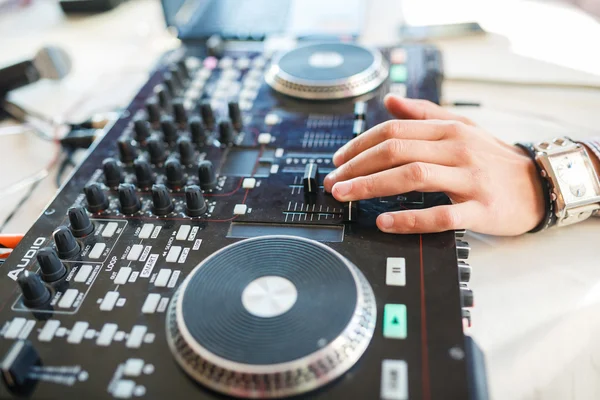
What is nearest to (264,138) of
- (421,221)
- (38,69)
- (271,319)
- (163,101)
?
(163,101)

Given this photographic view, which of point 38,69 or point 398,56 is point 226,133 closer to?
point 398,56

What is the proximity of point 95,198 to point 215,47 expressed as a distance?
2.01 ft

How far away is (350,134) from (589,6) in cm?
98

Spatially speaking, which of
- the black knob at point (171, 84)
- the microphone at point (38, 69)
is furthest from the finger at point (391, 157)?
the microphone at point (38, 69)

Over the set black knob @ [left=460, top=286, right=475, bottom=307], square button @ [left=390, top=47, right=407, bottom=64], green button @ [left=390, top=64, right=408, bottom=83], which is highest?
square button @ [left=390, top=47, right=407, bottom=64]

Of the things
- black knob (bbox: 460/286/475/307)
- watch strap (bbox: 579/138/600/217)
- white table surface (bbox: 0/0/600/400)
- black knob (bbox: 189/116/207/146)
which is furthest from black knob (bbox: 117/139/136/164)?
watch strap (bbox: 579/138/600/217)

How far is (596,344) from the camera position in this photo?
0.76 m

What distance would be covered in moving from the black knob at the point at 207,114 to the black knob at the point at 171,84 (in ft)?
0.52

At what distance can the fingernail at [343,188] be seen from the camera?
0.84 meters

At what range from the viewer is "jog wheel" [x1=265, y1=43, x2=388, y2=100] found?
3.73 feet

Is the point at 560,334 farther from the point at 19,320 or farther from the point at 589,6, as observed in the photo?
the point at 589,6

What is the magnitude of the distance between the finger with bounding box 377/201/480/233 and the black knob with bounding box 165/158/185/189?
354 millimetres

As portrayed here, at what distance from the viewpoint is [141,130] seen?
107 centimetres

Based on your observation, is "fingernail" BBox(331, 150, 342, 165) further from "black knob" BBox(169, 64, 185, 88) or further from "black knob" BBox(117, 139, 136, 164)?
"black knob" BBox(169, 64, 185, 88)
